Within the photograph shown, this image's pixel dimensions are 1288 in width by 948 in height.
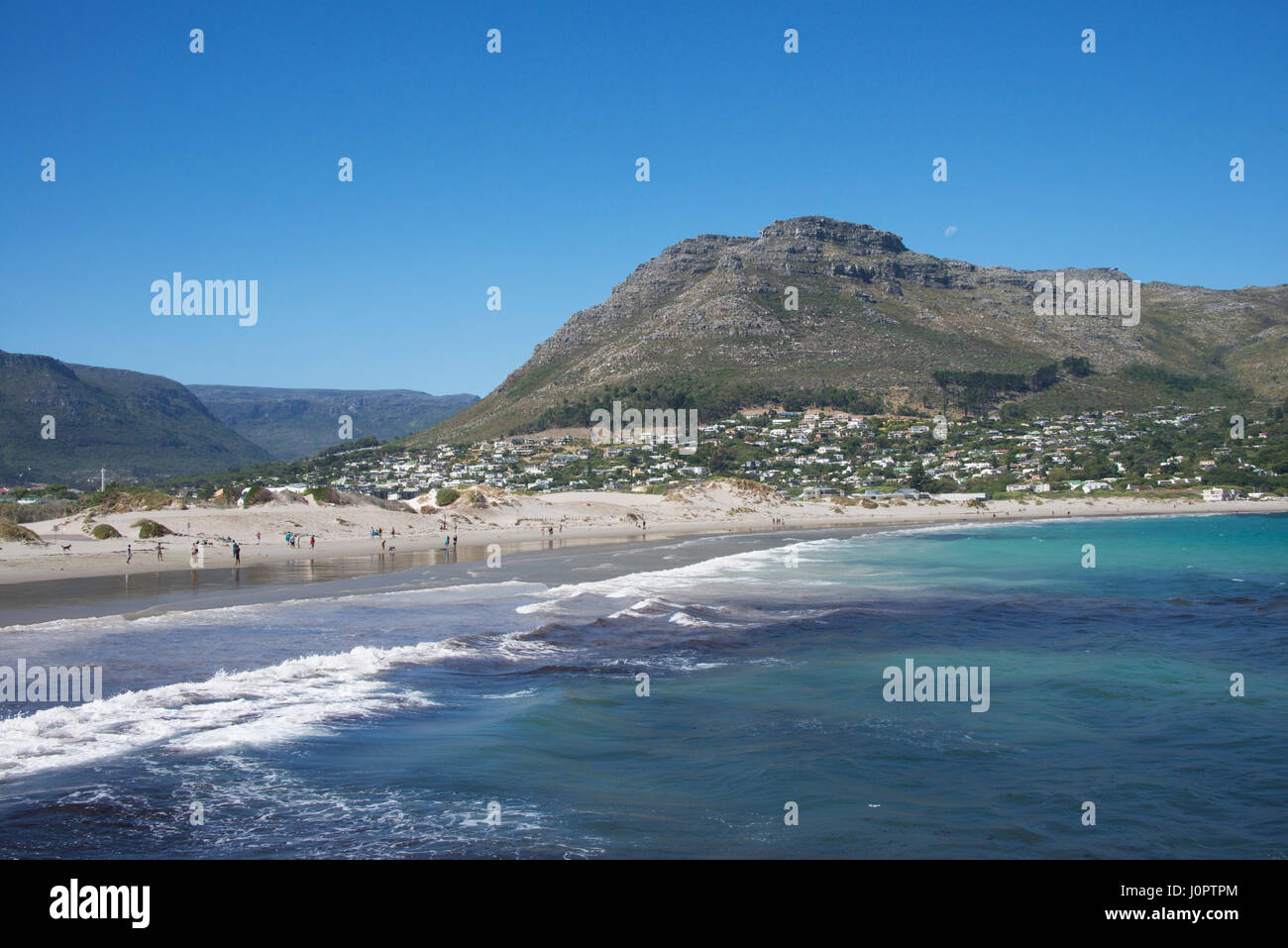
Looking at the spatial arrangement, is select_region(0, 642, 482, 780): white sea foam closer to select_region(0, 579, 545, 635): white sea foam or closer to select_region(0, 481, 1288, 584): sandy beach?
select_region(0, 579, 545, 635): white sea foam

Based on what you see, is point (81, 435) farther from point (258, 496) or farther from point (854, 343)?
point (854, 343)

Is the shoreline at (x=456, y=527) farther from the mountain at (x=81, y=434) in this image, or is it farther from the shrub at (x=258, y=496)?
the mountain at (x=81, y=434)
